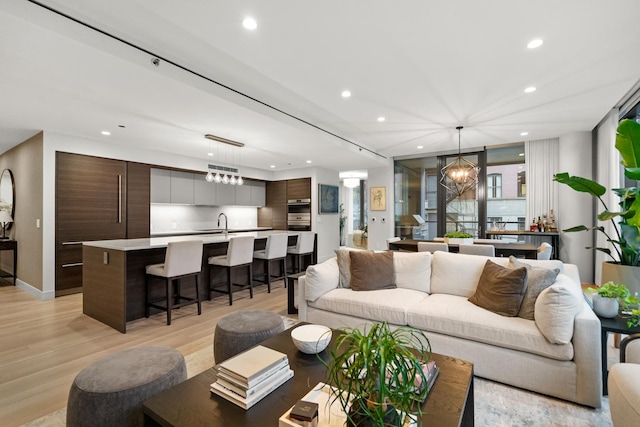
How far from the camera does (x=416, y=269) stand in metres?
3.10

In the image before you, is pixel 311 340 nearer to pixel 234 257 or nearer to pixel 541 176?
pixel 234 257

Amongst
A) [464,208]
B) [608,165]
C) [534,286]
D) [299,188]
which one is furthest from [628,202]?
[299,188]

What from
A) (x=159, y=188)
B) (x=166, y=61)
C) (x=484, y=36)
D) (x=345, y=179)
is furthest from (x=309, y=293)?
(x=345, y=179)

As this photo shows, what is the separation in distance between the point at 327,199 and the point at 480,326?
6008 mm

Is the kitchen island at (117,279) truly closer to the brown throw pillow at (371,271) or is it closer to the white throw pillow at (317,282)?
the white throw pillow at (317,282)

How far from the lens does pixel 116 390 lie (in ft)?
4.58

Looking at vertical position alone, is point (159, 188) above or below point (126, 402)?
above

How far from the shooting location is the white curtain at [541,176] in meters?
5.92

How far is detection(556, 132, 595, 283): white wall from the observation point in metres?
5.24

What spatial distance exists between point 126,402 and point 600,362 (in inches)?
108

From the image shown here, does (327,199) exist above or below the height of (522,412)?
above

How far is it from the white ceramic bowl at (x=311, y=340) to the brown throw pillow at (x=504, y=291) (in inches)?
Result: 57.8

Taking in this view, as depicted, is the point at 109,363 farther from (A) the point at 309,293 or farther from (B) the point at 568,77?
(B) the point at 568,77

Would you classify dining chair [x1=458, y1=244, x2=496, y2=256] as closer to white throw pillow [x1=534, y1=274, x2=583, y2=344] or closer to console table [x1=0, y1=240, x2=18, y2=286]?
white throw pillow [x1=534, y1=274, x2=583, y2=344]
